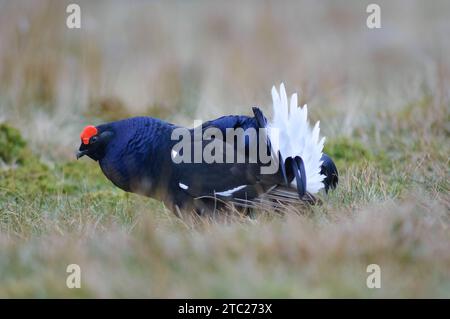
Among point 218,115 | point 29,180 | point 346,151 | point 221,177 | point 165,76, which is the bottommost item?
point 29,180

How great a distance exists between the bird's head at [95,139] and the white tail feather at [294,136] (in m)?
0.91

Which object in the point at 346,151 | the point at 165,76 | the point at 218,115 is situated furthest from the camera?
the point at 165,76

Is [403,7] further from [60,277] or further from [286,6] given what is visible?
[60,277]

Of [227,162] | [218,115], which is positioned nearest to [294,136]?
[227,162]

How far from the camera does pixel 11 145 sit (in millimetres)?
5816

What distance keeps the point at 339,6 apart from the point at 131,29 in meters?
3.79

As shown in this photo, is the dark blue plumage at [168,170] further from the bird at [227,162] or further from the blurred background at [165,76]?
the blurred background at [165,76]

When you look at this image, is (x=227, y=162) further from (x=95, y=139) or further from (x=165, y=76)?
(x=165, y=76)

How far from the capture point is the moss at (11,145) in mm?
5762

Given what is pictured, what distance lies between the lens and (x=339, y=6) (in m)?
12.4

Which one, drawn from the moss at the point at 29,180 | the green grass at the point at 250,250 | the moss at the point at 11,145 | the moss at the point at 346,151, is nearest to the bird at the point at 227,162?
the green grass at the point at 250,250

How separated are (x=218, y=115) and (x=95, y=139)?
2.25m

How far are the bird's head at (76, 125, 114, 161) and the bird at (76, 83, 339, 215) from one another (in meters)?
0.08

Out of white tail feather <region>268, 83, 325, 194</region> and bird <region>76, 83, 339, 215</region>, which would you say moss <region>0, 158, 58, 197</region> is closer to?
bird <region>76, 83, 339, 215</region>
